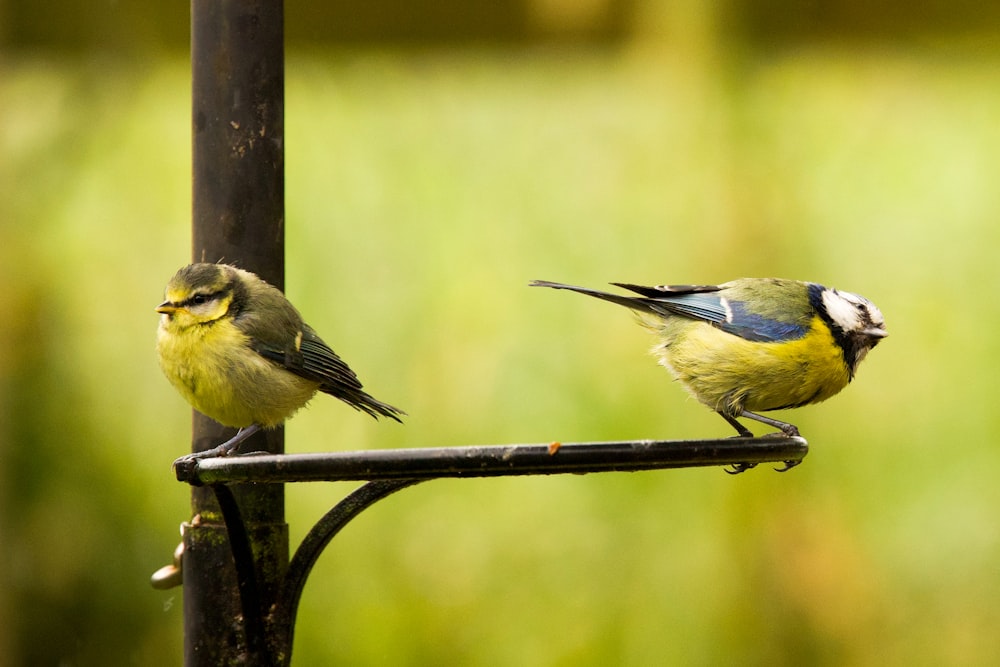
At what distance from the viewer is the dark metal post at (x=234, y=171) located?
1766 mm

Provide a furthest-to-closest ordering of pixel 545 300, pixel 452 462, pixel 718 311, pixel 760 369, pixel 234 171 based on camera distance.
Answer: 1. pixel 545 300
2. pixel 718 311
3. pixel 760 369
4. pixel 234 171
5. pixel 452 462

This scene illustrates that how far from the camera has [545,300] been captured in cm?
335

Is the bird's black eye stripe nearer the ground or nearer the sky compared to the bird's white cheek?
nearer the sky

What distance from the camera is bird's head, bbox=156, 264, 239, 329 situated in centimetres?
181

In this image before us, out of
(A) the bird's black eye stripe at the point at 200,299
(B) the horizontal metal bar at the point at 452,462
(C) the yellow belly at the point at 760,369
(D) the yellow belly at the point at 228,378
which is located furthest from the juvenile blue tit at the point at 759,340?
(B) the horizontal metal bar at the point at 452,462

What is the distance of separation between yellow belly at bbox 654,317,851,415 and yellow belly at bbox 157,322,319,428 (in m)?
0.85

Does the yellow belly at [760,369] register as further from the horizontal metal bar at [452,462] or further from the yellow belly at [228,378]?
the horizontal metal bar at [452,462]

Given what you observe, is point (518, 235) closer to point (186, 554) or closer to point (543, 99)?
point (543, 99)

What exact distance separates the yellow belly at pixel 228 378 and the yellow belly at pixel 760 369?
85 cm

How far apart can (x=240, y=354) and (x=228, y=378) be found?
0.07 metres

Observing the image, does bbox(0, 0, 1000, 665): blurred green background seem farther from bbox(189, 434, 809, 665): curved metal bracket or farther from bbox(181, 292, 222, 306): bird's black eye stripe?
bbox(189, 434, 809, 665): curved metal bracket

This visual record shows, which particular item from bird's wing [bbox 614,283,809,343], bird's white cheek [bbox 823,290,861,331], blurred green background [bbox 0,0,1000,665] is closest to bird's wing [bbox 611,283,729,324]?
bird's wing [bbox 614,283,809,343]

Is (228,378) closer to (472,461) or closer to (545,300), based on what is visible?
(472,461)

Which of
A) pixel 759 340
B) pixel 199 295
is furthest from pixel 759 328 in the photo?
pixel 199 295
